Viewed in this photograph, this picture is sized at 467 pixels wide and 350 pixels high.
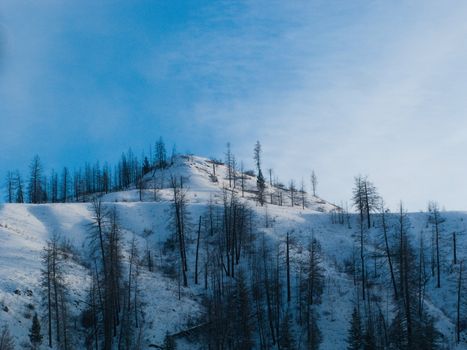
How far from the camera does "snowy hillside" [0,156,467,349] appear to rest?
48219 mm

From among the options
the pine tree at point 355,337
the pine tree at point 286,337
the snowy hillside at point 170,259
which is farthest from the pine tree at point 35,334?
the pine tree at point 355,337

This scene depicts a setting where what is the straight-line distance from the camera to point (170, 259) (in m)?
68.1

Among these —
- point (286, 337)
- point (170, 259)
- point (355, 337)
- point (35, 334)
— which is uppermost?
point (170, 259)

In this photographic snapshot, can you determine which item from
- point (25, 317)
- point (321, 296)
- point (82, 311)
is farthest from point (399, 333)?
point (25, 317)

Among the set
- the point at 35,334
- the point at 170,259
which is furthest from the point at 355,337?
the point at 170,259

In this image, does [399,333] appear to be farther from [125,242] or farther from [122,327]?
[125,242]

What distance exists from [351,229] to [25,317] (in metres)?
54.7

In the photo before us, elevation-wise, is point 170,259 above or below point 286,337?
above

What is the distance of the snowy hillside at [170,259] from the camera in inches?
1898

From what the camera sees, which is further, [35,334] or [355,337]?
[355,337]

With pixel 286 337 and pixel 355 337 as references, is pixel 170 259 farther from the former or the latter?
pixel 355 337

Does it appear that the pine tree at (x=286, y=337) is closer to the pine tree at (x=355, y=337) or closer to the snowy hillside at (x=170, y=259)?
the snowy hillside at (x=170, y=259)

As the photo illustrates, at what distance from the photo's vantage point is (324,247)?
73.9 m

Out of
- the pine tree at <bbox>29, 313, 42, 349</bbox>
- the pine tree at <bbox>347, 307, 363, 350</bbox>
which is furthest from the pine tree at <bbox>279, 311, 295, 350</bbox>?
the pine tree at <bbox>29, 313, 42, 349</bbox>
